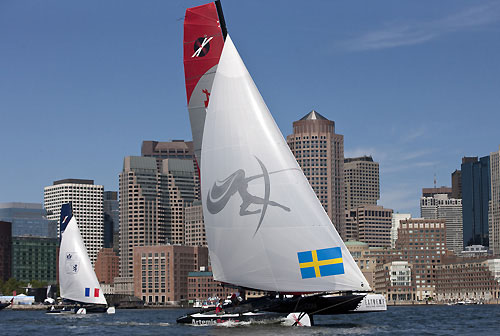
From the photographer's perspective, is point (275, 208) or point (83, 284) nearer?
point (275, 208)

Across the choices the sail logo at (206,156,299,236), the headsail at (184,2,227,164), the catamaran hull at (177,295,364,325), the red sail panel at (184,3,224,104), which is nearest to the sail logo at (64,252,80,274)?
the headsail at (184,2,227,164)

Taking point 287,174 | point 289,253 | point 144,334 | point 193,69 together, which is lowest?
point 144,334

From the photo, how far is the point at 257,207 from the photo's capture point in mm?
55250

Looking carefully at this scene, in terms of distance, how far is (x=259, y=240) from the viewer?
181 feet

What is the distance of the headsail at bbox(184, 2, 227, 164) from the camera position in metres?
59.5

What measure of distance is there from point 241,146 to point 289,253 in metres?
6.99

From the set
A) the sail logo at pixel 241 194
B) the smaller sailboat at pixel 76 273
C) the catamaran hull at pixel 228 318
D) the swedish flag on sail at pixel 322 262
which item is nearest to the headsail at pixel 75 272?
the smaller sailboat at pixel 76 273

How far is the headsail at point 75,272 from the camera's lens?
352 feet

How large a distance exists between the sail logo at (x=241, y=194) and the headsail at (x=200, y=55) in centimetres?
367

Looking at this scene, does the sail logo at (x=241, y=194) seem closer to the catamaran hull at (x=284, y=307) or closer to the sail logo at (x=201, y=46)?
the catamaran hull at (x=284, y=307)

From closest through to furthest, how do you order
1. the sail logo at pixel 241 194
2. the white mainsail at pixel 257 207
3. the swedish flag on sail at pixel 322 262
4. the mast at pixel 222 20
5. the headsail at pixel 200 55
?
the swedish flag on sail at pixel 322 262 < the white mainsail at pixel 257 207 < the sail logo at pixel 241 194 < the mast at pixel 222 20 < the headsail at pixel 200 55

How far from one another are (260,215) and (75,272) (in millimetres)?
56551

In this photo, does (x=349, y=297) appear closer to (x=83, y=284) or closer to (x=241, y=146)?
(x=241, y=146)

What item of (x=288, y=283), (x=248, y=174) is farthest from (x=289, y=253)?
(x=248, y=174)
